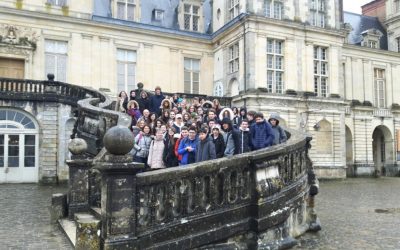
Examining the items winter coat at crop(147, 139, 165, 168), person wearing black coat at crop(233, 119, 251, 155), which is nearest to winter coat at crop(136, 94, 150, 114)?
winter coat at crop(147, 139, 165, 168)

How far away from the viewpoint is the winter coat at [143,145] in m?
9.40

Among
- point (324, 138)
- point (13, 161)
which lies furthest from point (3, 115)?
point (324, 138)

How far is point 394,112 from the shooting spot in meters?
Answer: 38.1

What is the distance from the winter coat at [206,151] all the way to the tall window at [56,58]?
20.4 meters

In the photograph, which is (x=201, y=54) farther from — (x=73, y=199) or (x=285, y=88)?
(x=73, y=199)

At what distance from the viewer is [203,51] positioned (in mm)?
31375

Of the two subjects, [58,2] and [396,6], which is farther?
[396,6]

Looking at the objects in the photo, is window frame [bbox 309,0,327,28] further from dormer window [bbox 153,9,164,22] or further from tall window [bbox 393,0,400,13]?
tall window [bbox 393,0,400,13]

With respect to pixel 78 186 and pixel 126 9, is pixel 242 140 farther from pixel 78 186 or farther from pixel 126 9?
pixel 126 9

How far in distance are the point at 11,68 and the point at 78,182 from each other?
20421mm

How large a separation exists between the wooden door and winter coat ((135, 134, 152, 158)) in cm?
1906

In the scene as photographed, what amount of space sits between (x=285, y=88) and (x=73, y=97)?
46.0 ft


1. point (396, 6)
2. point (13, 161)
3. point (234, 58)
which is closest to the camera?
point (13, 161)

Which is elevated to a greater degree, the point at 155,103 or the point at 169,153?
the point at 155,103
